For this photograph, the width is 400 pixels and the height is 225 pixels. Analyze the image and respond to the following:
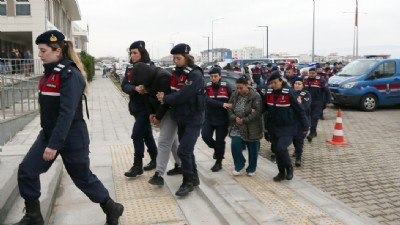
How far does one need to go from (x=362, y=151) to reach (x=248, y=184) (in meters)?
3.52

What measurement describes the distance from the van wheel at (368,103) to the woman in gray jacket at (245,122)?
30.9 ft

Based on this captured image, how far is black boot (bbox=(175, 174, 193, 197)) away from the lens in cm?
480

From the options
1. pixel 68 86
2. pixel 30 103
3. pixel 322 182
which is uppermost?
pixel 68 86

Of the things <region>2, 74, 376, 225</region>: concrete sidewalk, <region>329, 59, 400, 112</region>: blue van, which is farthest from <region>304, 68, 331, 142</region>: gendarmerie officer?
<region>329, 59, 400, 112</region>: blue van

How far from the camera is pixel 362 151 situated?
7.95 metres

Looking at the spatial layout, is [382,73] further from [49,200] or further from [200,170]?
[49,200]

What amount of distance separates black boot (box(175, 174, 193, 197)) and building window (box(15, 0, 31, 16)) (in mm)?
21764

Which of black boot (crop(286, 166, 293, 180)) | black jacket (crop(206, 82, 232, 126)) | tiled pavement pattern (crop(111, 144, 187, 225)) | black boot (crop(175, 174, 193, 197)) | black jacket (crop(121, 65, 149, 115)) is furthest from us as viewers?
black jacket (crop(206, 82, 232, 126))

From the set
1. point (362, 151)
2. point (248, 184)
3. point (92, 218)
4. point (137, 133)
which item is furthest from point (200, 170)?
point (362, 151)

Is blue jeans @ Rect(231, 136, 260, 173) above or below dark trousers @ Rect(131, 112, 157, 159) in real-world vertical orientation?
below

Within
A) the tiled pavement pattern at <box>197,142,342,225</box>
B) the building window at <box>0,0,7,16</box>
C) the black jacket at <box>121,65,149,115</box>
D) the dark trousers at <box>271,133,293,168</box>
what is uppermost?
the building window at <box>0,0,7,16</box>

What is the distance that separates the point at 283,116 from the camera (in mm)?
5680

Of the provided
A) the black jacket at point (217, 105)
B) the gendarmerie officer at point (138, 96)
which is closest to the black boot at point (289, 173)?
the black jacket at point (217, 105)

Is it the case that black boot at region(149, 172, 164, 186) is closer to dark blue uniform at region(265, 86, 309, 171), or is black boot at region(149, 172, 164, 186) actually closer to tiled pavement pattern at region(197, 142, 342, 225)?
tiled pavement pattern at region(197, 142, 342, 225)
